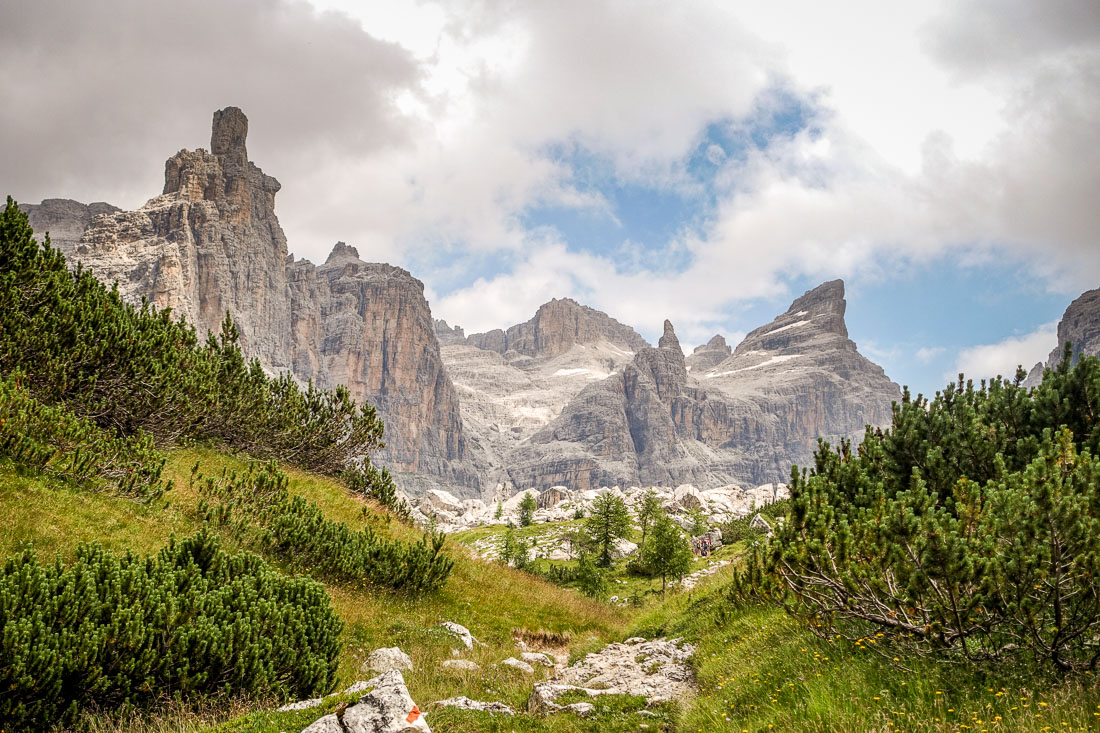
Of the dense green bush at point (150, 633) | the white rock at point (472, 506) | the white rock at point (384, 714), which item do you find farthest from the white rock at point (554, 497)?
the white rock at point (384, 714)

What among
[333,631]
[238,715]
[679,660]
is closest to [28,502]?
[333,631]

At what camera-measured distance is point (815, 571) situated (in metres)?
7.51

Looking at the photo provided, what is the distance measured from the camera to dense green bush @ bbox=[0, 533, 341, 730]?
247 inches

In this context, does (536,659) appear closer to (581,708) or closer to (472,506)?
(581,708)

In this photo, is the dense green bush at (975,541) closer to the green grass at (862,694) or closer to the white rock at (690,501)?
the green grass at (862,694)

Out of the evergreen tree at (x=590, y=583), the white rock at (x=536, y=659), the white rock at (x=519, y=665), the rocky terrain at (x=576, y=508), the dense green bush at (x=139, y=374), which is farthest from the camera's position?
the rocky terrain at (x=576, y=508)

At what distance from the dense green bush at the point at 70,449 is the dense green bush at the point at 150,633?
6.12 m

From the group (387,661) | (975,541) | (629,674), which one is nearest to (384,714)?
(387,661)

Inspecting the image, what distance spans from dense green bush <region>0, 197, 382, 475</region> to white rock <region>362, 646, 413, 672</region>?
1103 cm

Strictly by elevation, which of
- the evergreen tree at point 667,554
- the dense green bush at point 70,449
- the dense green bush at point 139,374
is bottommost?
the evergreen tree at point 667,554

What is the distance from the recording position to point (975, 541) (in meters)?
5.77

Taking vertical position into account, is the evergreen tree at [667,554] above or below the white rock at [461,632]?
below

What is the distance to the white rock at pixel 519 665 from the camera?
40.5 feet

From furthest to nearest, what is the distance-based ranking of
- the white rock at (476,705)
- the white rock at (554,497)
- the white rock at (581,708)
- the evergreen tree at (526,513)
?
the white rock at (554,497) < the evergreen tree at (526,513) < the white rock at (581,708) < the white rock at (476,705)
